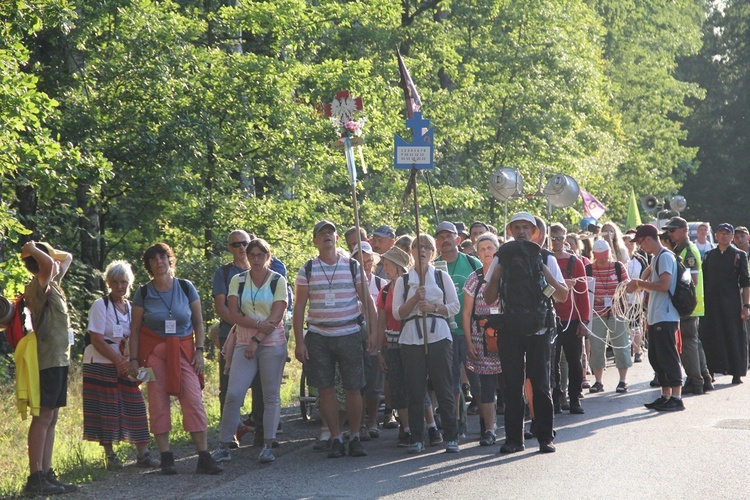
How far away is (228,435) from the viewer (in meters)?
10.1

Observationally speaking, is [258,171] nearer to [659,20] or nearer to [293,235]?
[293,235]

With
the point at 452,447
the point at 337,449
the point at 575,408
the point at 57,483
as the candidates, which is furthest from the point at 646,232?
the point at 57,483

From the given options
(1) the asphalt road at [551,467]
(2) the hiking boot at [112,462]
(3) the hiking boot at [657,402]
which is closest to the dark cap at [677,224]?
(3) the hiking boot at [657,402]

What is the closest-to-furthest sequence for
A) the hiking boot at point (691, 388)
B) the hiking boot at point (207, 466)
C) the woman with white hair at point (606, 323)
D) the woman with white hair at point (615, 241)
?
1. the hiking boot at point (207, 466)
2. the hiking boot at point (691, 388)
3. the woman with white hair at point (606, 323)
4. the woman with white hair at point (615, 241)

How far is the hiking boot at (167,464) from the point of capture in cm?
953

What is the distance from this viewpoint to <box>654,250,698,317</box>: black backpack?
503 inches

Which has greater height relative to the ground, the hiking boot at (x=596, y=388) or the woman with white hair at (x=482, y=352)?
the woman with white hair at (x=482, y=352)

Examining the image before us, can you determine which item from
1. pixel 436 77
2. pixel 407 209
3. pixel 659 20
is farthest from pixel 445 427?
pixel 659 20

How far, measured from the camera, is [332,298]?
10.3 m

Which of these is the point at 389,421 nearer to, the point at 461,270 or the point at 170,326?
the point at 461,270

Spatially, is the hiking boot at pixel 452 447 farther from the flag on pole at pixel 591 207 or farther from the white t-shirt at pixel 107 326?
the flag on pole at pixel 591 207

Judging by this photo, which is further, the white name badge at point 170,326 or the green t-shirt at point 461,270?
the green t-shirt at point 461,270

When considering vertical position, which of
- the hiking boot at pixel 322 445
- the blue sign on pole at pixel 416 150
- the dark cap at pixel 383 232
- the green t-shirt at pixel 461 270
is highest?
the blue sign on pole at pixel 416 150

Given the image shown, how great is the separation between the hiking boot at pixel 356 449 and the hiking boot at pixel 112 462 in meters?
2.04
